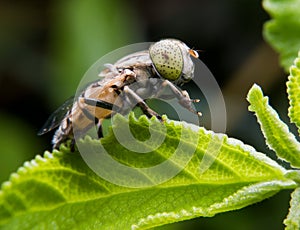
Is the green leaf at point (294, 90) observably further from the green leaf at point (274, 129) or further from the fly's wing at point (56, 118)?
the fly's wing at point (56, 118)

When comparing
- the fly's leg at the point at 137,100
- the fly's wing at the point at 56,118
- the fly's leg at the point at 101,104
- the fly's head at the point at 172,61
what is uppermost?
the fly's head at the point at 172,61

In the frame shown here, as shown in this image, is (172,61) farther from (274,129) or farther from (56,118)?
(274,129)

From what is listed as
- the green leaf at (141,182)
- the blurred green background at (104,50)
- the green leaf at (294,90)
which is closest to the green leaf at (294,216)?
the green leaf at (141,182)

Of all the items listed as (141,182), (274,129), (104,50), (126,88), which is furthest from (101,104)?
(104,50)

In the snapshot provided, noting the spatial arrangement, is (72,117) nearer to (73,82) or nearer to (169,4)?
(73,82)

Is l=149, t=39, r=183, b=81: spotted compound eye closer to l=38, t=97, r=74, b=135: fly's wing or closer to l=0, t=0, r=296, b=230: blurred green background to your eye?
l=38, t=97, r=74, b=135: fly's wing

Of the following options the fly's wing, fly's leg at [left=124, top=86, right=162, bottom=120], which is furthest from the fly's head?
the fly's wing
